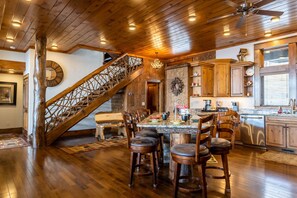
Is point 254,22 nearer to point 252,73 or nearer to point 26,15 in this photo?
point 252,73

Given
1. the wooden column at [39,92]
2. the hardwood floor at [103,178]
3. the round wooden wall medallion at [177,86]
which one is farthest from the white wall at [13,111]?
the round wooden wall medallion at [177,86]

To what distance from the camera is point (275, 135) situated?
16.3 ft

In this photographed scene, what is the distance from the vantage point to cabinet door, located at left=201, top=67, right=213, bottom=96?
679cm

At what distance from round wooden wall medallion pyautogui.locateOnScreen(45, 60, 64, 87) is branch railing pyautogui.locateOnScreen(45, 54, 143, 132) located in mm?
679

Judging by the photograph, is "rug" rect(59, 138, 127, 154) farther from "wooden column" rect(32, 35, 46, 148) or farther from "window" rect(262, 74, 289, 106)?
"window" rect(262, 74, 289, 106)

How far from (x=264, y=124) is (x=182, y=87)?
3.09 m

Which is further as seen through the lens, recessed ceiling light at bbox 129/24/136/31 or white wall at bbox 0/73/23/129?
white wall at bbox 0/73/23/129

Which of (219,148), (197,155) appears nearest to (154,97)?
(219,148)

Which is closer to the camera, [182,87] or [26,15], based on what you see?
[26,15]

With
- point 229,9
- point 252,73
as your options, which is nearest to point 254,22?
point 229,9

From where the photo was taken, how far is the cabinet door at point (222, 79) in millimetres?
6371

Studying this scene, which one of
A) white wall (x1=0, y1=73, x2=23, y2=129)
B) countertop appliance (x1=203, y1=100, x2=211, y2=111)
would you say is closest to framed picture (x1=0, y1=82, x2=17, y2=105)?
white wall (x1=0, y1=73, x2=23, y2=129)

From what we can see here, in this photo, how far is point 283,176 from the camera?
11.0 feet

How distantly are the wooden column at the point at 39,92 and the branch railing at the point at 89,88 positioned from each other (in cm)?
38
